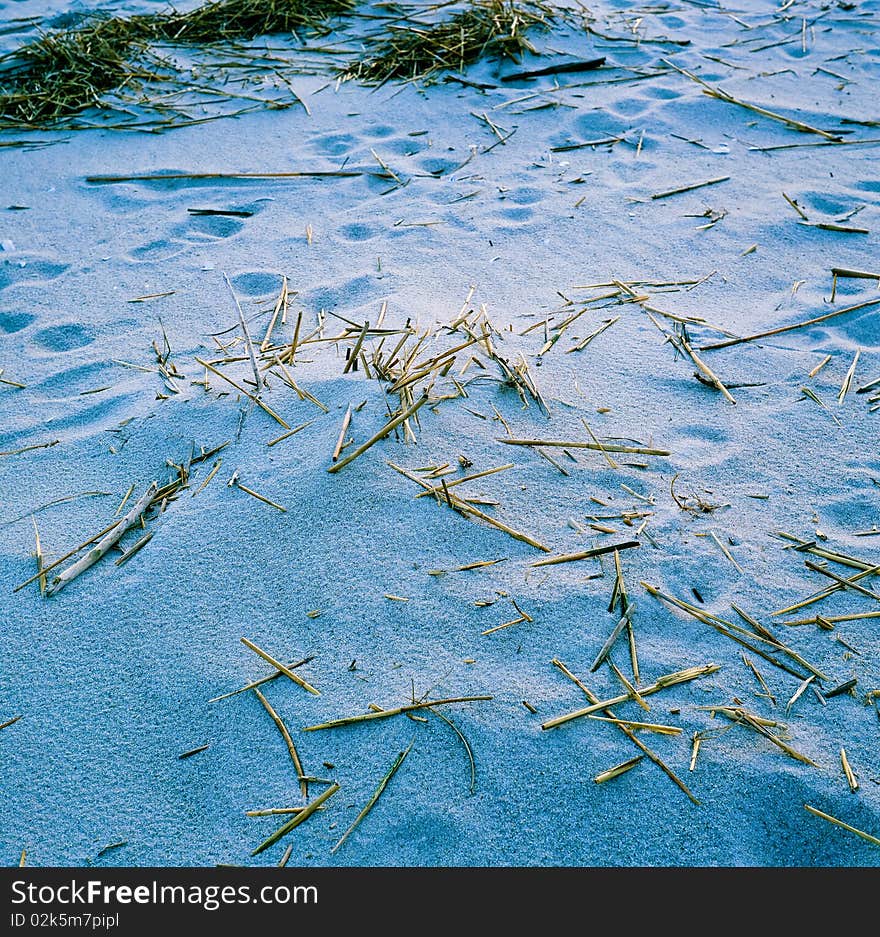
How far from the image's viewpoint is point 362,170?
11.1 feet

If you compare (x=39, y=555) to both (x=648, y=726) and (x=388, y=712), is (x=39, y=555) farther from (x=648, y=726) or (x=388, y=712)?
(x=648, y=726)

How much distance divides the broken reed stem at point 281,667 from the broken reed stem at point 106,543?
437 millimetres

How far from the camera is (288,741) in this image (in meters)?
1.44

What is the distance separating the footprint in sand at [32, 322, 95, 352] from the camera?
101 inches

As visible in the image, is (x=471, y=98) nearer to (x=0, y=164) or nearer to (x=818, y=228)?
(x=818, y=228)

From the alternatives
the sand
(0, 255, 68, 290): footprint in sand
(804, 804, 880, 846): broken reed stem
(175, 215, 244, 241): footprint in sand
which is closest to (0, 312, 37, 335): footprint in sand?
the sand

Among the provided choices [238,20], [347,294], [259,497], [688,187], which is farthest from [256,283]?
[238,20]

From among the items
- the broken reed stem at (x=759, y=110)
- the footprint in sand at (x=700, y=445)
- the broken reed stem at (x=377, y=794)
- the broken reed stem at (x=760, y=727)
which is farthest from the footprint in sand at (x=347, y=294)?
the broken reed stem at (x=759, y=110)

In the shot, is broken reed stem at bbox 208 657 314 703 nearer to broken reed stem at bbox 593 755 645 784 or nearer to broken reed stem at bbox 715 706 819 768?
broken reed stem at bbox 593 755 645 784

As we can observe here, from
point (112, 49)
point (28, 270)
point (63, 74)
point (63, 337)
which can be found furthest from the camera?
point (112, 49)

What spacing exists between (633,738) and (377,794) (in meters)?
0.46

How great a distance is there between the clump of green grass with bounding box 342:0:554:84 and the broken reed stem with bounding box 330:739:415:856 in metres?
3.62

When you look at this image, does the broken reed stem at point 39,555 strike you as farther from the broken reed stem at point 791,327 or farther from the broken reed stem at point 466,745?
the broken reed stem at point 791,327

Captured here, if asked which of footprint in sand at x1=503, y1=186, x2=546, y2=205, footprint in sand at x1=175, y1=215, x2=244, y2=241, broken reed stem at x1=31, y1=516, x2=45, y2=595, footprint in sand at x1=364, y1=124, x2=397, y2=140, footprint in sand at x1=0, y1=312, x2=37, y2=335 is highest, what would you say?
footprint in sand at x1=364, y1=124, x2=397, y2=140
